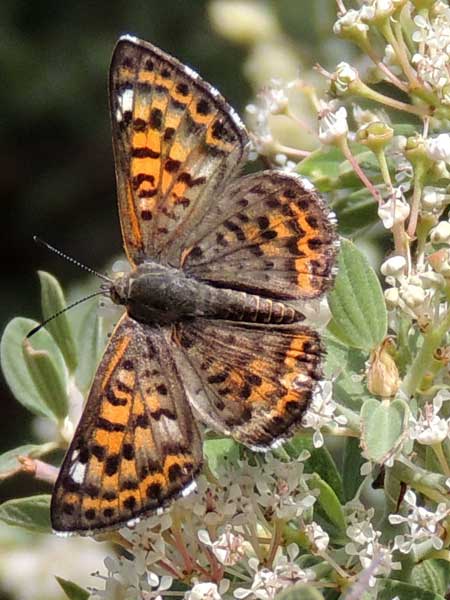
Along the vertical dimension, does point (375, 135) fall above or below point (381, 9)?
below

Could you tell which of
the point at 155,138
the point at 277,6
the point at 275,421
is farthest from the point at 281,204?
the point at 277,6

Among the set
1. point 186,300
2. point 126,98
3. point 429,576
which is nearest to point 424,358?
point 429,576

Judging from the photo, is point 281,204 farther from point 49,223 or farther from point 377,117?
point 49,223

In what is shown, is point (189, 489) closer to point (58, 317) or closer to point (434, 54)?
point (58, 317)

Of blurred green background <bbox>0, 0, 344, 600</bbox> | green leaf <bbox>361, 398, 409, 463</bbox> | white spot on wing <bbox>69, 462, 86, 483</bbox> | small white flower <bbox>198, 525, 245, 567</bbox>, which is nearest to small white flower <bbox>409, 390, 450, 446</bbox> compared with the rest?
green leaf <bbox>361, 398, 409, 463</bbox>

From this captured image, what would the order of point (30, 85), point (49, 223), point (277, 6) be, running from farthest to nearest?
point (49, 223), point (30, 85), point (277, 6)

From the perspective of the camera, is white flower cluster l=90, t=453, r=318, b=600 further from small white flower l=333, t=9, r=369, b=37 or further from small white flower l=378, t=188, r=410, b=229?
small white flower l=333, t=9, r=369, b=37
